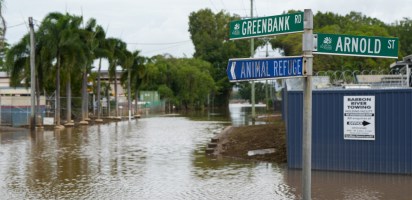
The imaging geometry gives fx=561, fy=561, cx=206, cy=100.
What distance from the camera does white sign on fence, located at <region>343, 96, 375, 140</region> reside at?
14039 mm

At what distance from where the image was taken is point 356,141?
14.3 metres

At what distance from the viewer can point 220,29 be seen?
10756 centimetres

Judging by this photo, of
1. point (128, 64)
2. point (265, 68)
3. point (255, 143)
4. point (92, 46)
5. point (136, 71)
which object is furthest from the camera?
point (136, 71)

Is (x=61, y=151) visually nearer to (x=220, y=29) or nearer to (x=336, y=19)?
(x=336, y=19)

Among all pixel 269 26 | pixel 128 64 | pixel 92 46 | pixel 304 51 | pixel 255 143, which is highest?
pixel 92 46

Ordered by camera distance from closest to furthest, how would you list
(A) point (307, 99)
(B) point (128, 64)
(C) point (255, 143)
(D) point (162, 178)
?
(A) point (307, 99) < (D) point (162, 178) < (C) point (255, 143) < (B) point (128, 64)

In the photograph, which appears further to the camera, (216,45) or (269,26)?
(216,45)

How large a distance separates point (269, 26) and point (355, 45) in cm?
120

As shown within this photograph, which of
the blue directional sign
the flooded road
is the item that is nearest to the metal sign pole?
the blue directional sign

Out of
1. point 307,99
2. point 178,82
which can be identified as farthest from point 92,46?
point 307,99

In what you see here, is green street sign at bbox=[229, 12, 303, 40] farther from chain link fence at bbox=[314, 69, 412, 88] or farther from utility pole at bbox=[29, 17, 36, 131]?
utility pole at bbox=[29, 17, 36, 131]

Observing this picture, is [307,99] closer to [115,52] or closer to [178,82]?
[115,52]

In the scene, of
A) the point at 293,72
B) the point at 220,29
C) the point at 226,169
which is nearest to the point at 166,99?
the point at 220,29

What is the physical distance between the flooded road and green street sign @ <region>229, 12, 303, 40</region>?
445cm
